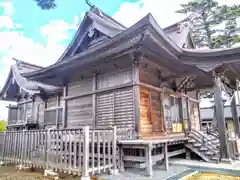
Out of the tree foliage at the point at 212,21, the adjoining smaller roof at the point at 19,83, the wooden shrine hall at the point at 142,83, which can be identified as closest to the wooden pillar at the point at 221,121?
the wooden shrine hall at the point at 142,83

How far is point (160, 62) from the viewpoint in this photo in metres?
7.09

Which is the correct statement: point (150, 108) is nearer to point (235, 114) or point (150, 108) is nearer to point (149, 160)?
point (149, 160)

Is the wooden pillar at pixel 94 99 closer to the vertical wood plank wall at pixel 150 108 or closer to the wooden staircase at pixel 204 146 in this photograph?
the vertical wood plank wall at pixel 150 108

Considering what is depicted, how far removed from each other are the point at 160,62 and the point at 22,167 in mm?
5855

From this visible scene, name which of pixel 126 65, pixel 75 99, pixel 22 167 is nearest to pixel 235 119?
pixel 126 65

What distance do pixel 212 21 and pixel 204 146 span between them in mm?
16109

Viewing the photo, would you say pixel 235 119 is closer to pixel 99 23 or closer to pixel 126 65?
pixel 126 65

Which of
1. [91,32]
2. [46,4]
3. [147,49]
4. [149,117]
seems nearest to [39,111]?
[91,32]

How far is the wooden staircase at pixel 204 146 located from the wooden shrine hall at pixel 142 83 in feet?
0.10

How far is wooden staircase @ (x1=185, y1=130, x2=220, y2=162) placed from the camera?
6305 mm

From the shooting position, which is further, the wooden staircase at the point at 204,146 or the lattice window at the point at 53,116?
the lattice window at the point at 53,116

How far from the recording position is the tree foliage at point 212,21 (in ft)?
58.3

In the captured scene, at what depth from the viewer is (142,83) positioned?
640 centimetres

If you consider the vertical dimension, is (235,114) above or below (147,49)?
below
